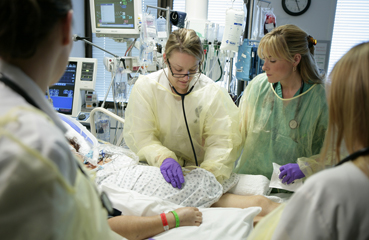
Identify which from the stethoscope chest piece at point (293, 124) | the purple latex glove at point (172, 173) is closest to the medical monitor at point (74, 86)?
the purple latex glove at point (172, 173)

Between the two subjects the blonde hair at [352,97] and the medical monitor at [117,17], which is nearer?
the blonde hair at [352,97]

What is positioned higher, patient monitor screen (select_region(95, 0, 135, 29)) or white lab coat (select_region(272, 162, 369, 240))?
patient monitor screen (select_region(95, 0, 135, 29))

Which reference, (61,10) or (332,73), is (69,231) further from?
(332,73)

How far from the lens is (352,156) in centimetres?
64

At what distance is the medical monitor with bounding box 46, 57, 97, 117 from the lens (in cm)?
290

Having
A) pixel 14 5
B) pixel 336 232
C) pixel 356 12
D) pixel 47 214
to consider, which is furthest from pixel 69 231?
pixel 356 12

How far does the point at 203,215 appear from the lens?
144 centimetres

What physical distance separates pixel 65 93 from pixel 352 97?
2.83m

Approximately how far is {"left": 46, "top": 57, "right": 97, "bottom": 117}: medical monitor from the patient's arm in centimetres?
185

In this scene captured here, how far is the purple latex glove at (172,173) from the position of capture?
158 cm

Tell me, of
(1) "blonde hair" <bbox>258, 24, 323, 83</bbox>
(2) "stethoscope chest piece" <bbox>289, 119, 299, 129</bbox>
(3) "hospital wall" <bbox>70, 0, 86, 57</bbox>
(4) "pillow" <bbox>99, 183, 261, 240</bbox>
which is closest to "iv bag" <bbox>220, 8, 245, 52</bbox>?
(1) "blonde hair" <bbox>258, 24, 323, 83</bbox>

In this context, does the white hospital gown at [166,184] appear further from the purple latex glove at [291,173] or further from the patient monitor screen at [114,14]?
the patient monitor screen at [114,14]

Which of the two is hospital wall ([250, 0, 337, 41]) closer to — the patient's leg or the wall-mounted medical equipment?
the wall-mounted medical equipment

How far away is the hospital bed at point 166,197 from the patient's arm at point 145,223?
0.10ft
